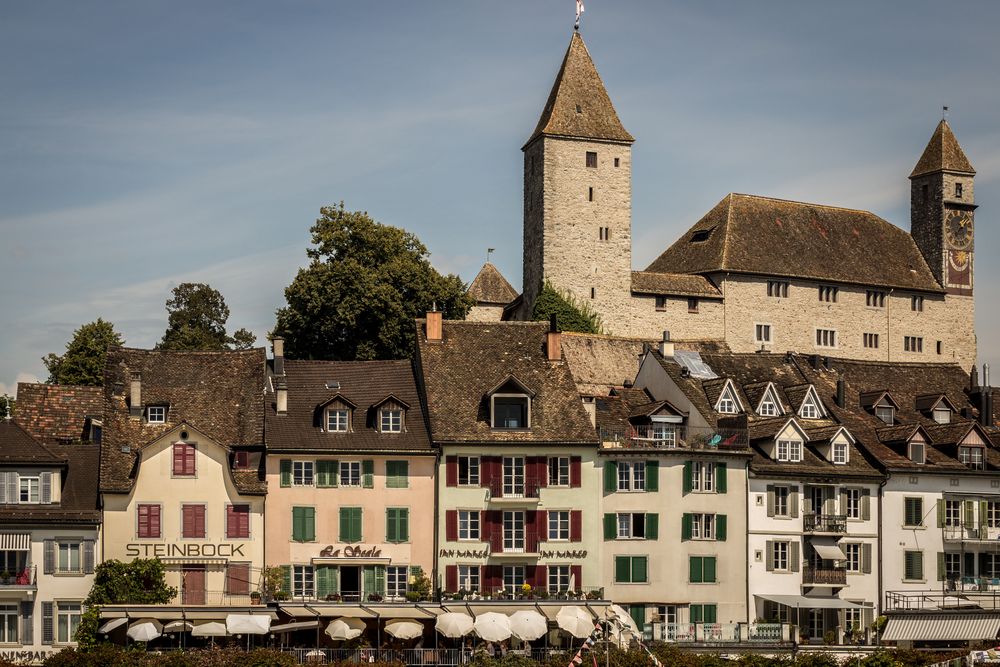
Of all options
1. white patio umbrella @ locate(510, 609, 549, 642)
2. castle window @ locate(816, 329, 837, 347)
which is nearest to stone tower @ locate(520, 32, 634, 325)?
castle window @ locate(816, 329, 837, 347)

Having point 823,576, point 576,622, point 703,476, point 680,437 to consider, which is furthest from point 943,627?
point 576,622

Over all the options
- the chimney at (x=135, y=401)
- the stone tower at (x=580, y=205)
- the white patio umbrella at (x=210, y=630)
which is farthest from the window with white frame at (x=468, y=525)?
the stone tower at (x=580, y=205)

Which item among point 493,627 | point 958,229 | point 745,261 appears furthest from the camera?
point 958,229

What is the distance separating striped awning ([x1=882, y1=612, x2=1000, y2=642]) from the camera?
75.2 metres

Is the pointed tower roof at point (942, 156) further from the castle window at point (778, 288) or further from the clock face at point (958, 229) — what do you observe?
the castle window at point (778, 288)

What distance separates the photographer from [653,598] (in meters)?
72.9

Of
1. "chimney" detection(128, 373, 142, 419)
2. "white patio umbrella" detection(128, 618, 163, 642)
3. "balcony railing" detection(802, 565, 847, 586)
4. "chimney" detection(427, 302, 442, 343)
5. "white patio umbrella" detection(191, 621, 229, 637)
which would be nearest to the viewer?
"white patio umbrella" detection(128, 618, 163, 642)

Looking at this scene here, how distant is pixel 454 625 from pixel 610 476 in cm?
A: 1029

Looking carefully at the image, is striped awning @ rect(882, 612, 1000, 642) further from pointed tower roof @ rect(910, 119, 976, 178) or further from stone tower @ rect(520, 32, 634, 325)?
pointed tower roof @ rect(910, 119, 976, 178)

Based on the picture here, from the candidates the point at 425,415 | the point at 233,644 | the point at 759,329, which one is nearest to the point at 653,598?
the point at 425,415

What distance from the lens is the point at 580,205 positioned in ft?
389

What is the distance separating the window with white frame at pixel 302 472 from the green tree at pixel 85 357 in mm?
27055

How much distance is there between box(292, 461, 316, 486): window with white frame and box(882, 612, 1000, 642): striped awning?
951 inches

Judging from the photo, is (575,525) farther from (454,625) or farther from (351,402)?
(351,402)
